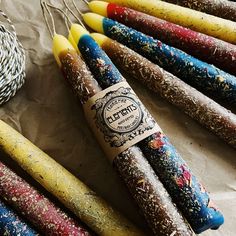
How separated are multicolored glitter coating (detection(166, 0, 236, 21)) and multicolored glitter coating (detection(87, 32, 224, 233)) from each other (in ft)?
1.23

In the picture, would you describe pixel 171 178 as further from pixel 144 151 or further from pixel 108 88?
pixel 108 88

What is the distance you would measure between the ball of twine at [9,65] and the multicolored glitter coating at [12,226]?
0.85 ft

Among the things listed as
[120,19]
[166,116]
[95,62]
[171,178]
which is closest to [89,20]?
[120,19]

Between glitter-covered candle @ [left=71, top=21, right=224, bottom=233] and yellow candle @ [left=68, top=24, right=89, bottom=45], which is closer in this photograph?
glitter-covered candle @ [left=71, top=21, right=224, bottom=233]

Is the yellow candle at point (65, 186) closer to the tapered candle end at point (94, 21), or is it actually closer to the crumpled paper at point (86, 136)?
the crumpled paper at point (86, 136)

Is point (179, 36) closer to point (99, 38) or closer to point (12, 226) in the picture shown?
point (99, 38)

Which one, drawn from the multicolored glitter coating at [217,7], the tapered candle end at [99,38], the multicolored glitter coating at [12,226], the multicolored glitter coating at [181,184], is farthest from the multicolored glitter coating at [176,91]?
the multicolored glitter coating at [12,226]

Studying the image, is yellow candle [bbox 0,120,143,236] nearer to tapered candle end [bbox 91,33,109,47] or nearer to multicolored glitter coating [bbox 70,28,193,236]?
multicolored glitter coating [bbox 70,28,193,236]

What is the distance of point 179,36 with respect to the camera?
0.93 m

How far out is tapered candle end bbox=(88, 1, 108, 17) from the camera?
1.00 m

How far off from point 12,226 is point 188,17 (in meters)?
0.58

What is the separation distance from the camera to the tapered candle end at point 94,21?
976 mm

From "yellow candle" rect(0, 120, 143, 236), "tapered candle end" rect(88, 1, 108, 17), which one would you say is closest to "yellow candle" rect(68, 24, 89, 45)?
"tapered candle end" rect(88, 1, 108, 17)

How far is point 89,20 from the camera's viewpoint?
39.2 inches
